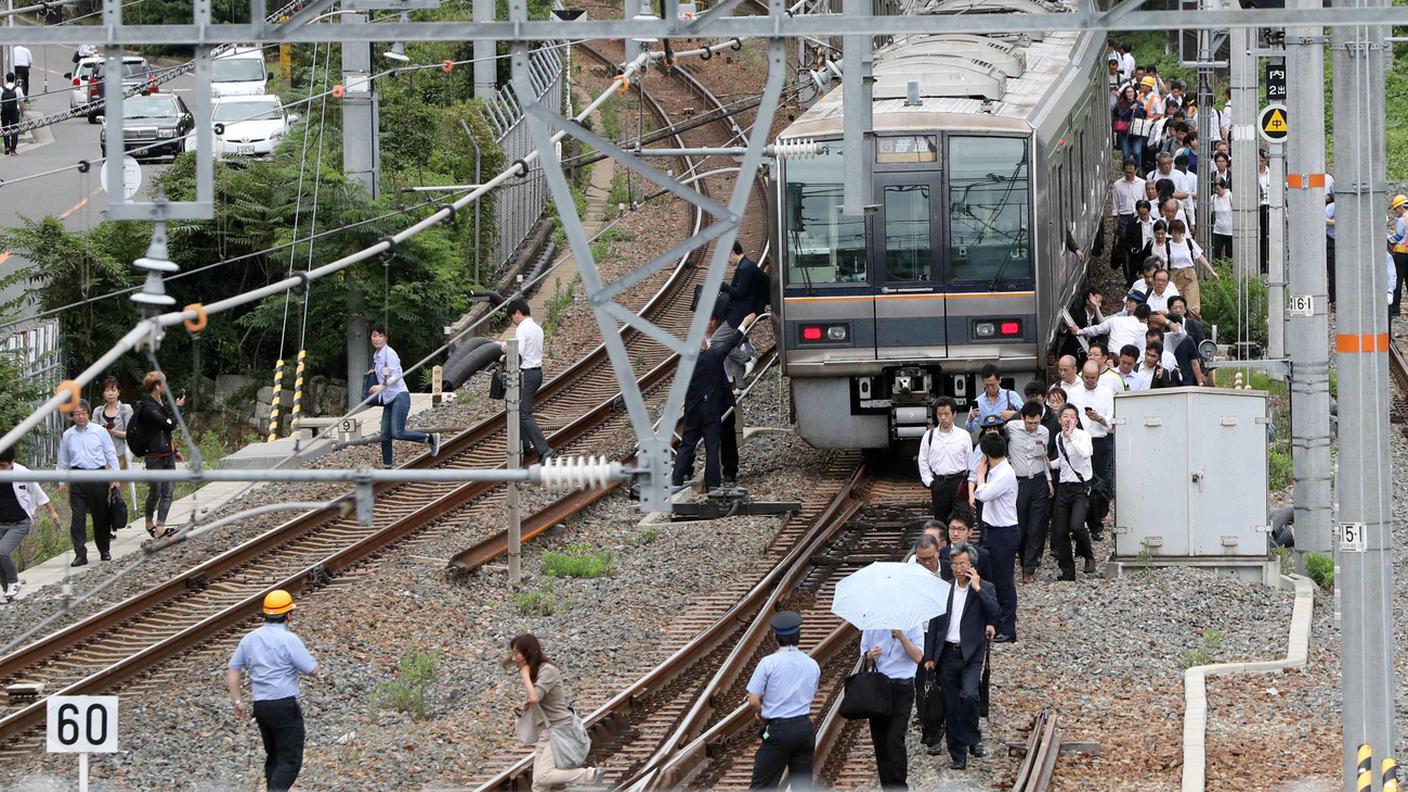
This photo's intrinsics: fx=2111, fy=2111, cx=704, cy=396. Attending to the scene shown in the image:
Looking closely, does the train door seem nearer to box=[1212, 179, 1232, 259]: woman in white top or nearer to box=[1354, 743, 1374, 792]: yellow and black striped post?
box=[1354, 743, 1374, 792]: yellow and black striped post

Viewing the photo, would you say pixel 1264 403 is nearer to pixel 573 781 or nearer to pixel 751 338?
pixel 573 781

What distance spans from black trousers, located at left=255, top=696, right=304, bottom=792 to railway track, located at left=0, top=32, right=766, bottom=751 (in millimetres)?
1191

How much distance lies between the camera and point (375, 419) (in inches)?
896

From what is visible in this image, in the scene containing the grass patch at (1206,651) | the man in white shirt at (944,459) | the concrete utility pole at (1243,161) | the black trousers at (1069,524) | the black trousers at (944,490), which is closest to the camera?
the grass patch at (1206,651)

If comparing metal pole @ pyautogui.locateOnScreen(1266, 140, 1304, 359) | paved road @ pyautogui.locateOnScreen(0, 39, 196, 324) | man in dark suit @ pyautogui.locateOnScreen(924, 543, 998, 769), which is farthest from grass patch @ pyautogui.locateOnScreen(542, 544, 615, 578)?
paved road @ pyautogui.locateOnScreen(0, 39, 196, 324)

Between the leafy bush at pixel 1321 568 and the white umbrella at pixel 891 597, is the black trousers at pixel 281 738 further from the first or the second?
the leafy bush at pixel 1321 568

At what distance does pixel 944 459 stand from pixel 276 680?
6120 mm

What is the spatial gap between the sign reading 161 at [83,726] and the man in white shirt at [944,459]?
6.87m

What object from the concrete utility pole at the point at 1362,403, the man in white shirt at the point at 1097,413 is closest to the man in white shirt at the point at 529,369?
the man in white shirt at the point at 1097,413

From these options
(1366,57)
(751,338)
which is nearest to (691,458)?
(751,338)

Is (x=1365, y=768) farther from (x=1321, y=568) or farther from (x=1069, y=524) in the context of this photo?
(x=1321, y=568)

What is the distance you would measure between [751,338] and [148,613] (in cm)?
1110

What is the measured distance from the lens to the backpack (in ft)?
56.6

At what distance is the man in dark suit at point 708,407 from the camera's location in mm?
18000
